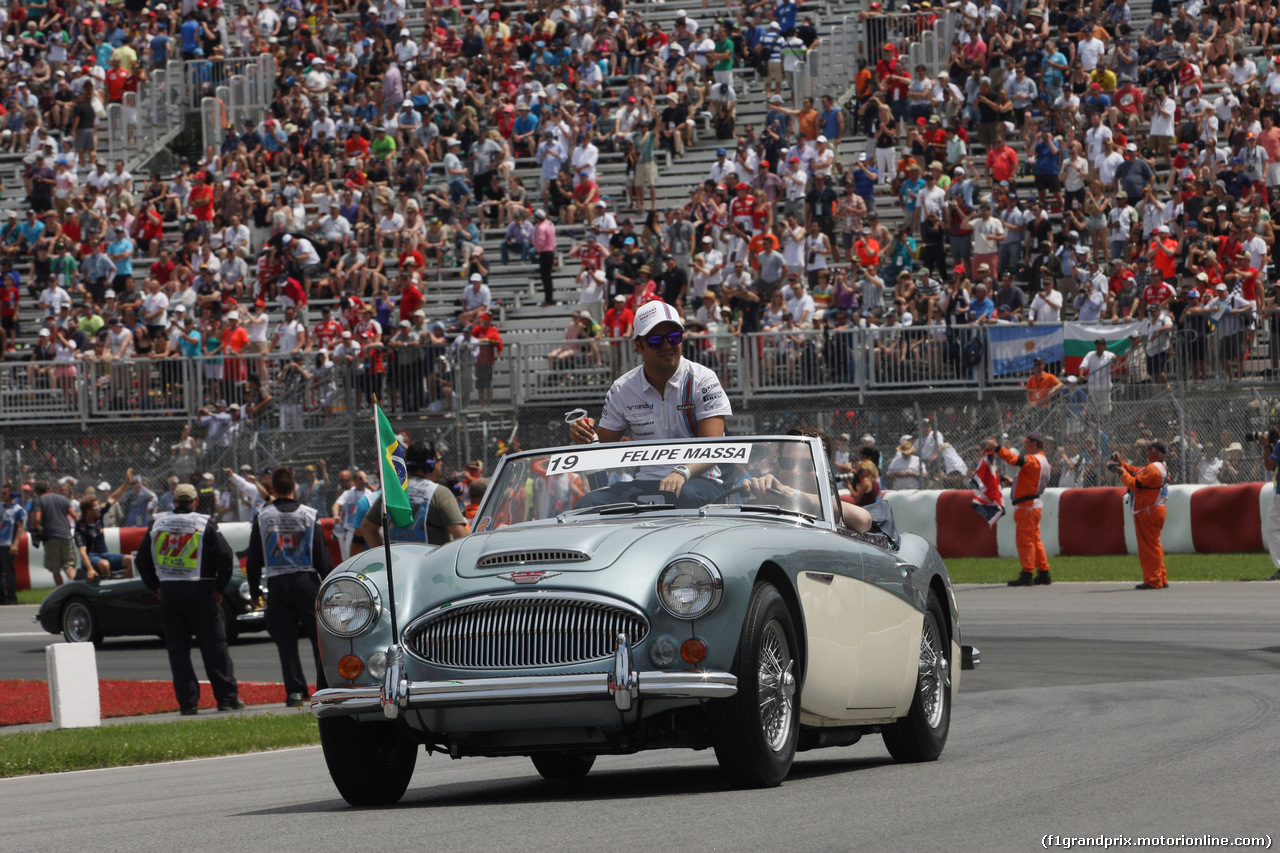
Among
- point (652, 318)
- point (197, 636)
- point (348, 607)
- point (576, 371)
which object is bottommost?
point (197, 636)

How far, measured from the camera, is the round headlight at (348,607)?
764cm

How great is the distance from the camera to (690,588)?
7.36 metres

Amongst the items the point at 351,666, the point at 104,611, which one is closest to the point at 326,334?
the point at 104,611

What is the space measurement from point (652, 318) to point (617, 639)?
7.76 ft

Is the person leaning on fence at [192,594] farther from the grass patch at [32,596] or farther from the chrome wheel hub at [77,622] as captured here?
the grass patch at [32,596]

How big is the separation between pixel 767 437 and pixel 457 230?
25.5m

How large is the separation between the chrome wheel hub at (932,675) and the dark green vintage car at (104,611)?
487 inches

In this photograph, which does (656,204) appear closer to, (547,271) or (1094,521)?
(547,271)

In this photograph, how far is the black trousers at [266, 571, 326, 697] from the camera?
14727 millimetres

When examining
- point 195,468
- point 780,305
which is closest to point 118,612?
point 195,468

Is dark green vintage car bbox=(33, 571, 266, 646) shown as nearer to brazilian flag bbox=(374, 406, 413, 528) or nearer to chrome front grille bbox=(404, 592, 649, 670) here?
brazilian flag bbox=(374, 406, 413, 528)

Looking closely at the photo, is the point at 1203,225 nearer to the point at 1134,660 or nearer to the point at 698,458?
the point at 1134,660

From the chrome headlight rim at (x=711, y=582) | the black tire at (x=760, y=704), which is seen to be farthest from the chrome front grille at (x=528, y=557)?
the black tire at (x=760, y=704)

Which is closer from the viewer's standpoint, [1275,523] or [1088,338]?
[1275,523]
